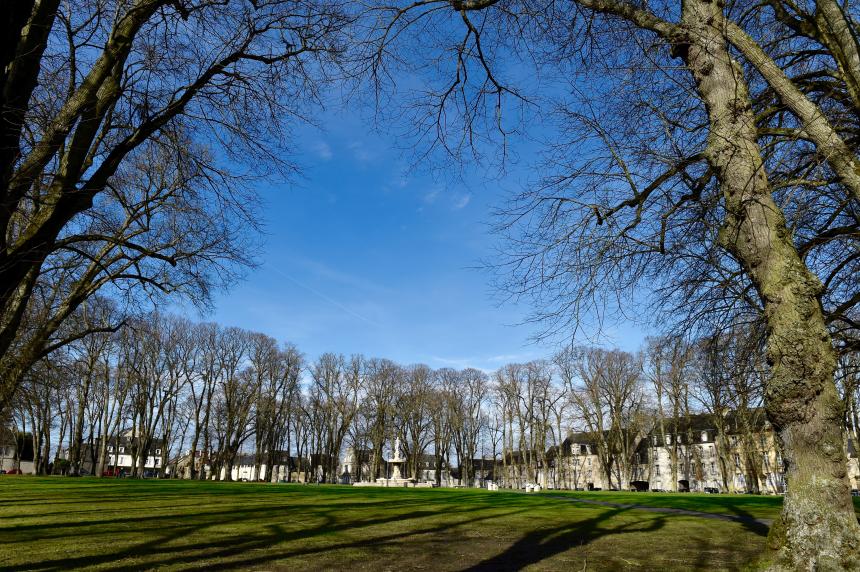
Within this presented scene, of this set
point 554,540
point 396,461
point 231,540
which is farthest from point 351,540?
point 396,461

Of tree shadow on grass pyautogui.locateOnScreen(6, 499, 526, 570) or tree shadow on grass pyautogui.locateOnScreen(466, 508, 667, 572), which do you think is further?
tree shadow on grass pyautogui.locateOnScreen(466, 508, 667, 572)

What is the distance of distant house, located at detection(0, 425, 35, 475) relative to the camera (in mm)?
54062

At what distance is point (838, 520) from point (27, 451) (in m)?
86.5

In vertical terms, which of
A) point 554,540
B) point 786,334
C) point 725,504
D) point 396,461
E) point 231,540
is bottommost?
point 725,504

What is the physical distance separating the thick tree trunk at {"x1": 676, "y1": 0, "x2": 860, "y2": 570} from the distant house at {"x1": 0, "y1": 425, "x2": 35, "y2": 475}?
211 feet

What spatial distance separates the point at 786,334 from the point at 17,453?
2758 inches

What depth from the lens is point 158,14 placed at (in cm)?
604

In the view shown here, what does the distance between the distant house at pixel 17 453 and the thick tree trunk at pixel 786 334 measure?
64.2 metres

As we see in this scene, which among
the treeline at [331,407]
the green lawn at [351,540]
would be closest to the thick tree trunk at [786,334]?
the green lawn at [351,540]

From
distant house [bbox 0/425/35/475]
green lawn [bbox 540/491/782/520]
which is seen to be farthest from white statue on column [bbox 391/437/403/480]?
distant house [bbox 0/425/35/475]

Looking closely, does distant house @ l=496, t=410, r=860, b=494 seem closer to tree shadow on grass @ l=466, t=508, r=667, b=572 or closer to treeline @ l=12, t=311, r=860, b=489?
treeline @ l=12, t=311, r=860, b=489

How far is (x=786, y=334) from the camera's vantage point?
5.28m

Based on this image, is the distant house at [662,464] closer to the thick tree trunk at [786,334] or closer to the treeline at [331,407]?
the treeline at [331,407]

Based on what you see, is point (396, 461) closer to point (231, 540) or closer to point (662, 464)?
point (231, 540)
